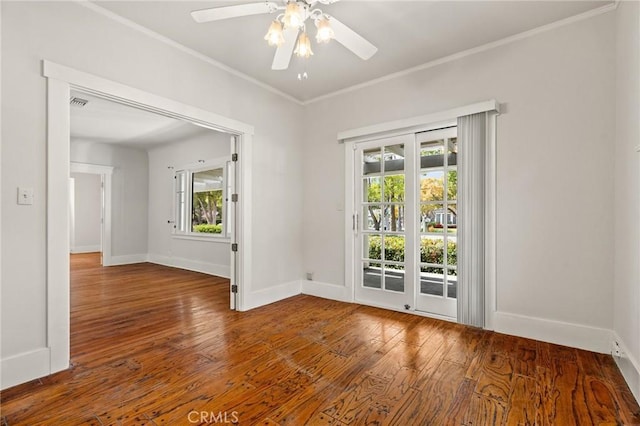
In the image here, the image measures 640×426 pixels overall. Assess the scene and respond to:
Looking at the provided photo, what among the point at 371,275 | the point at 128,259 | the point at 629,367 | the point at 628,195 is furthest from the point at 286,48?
the point at 128,259

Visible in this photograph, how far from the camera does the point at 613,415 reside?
1731 mm

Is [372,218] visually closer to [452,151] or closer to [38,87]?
[452,151]

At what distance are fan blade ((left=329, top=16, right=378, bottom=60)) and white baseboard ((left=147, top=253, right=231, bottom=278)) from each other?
15.0 ft

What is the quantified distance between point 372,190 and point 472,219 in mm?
1272

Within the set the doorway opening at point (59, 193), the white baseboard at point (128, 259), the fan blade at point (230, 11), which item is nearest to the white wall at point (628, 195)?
the fan blade at point (230, 11)

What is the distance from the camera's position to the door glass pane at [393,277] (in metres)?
3.64

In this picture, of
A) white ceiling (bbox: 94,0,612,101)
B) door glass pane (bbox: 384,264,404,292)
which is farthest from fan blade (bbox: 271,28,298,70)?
door glass pane (bbox: 384,264,404,292)

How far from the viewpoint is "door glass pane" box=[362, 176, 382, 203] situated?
3.85 meters

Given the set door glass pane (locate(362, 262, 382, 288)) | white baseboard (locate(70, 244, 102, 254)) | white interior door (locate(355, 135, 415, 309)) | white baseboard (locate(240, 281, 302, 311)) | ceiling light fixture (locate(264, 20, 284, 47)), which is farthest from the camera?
white baseboard (locate(70, 244, 102, 254))

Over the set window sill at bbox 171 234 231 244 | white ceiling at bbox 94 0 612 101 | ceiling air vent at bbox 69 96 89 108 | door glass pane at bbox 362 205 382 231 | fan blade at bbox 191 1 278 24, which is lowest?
window sill at bbox 171 234 231 244

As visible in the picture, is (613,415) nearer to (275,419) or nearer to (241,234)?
(275,419)

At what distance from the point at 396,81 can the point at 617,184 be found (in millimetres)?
2350

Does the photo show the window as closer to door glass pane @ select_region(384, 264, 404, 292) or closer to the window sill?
the window sill

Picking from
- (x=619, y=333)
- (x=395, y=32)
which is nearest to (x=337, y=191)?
(x=395, y=32)
